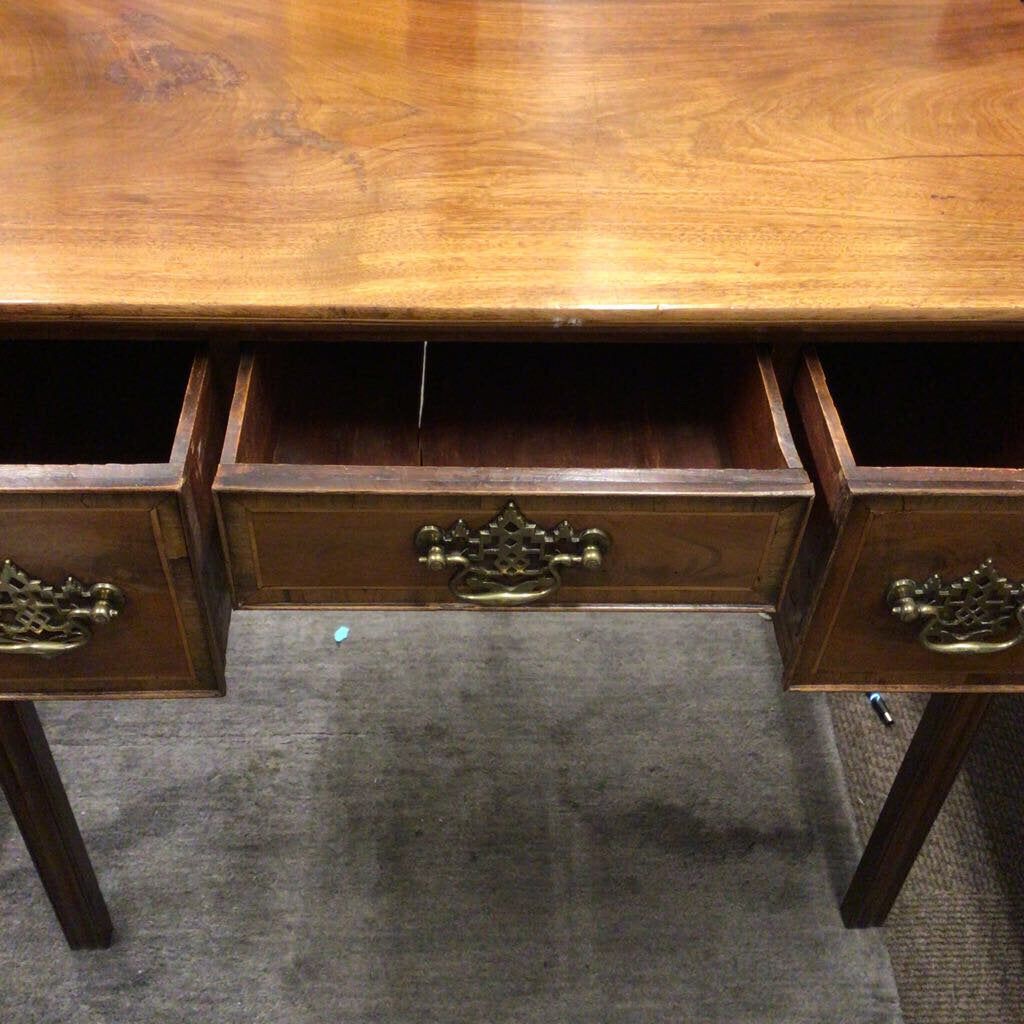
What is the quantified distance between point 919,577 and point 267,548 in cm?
35

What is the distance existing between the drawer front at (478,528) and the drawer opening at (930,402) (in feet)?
0.71

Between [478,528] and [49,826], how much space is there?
0.47 m

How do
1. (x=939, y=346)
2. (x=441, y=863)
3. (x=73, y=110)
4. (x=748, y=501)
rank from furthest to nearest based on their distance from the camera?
1. (x=441, y=863)
2. (x=939, y=346)
3. (x=73, y=110)
4. (x=748, y=501)

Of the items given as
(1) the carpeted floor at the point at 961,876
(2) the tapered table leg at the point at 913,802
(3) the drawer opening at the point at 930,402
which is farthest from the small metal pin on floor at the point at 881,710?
(3) the drawer opening at the point at 930,402

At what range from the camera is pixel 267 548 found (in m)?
0.57

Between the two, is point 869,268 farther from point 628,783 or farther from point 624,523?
point 628,783

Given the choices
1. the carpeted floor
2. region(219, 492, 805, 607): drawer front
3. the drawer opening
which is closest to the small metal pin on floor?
the carpeted floor

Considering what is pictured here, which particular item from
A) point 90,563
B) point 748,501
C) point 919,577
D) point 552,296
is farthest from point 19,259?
point 919,577

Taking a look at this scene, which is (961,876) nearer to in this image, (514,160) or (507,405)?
(507,405)

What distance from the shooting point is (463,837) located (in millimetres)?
1006

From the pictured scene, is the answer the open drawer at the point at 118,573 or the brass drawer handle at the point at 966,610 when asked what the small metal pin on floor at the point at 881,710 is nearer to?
the brass drawer handle at the point at 966,610

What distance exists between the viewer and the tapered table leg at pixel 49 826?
0.76 metres

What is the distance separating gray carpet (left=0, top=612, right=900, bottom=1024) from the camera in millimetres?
906

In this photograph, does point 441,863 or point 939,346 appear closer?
point 939,346
